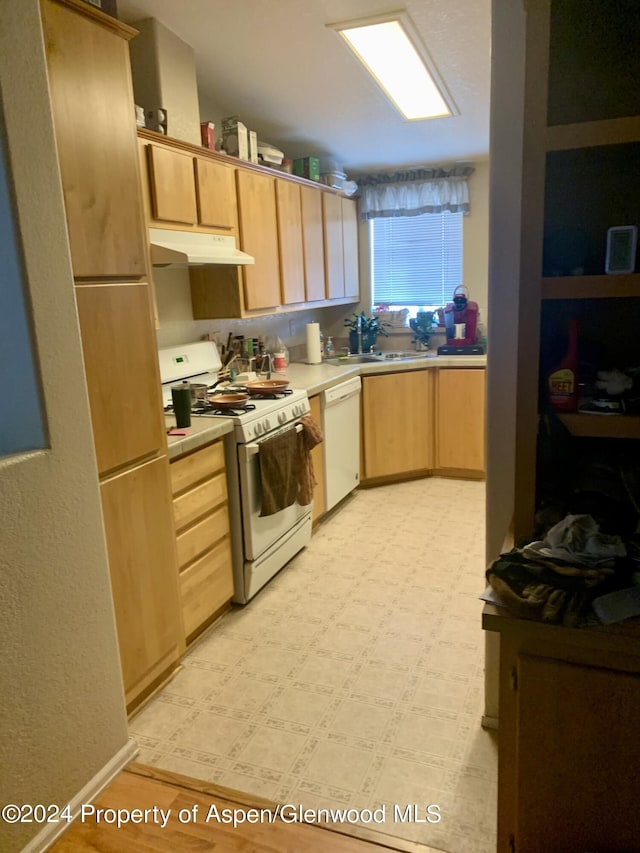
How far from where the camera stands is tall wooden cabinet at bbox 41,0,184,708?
174 centimetres

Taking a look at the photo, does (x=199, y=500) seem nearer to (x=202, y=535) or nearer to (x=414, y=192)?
(x=202, y=535)

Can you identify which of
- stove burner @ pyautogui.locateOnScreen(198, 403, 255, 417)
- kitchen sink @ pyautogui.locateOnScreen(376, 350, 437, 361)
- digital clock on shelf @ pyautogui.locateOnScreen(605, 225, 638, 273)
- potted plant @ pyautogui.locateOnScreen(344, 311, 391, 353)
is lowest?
stove burner @ pyautogui.locateOnScreen(198, 403, 255, 417)

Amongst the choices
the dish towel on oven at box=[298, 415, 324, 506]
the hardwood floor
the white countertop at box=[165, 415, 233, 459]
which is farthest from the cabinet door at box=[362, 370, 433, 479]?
the hardwood floor

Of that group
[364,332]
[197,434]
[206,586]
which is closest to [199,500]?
[197,434]

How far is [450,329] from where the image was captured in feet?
15.0

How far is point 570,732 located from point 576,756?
5cm

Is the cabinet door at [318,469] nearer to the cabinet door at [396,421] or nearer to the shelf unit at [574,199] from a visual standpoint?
the cabinet door at [396,421]

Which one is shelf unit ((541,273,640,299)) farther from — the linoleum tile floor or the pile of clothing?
the linoleum tile floor

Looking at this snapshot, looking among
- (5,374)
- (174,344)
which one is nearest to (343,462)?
(174,344)

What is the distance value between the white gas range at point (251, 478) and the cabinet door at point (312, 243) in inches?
46.5

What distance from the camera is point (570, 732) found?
1.18 meters

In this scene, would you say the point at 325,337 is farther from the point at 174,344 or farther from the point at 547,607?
the point at 547,607

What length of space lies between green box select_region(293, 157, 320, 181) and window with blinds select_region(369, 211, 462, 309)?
940 mm

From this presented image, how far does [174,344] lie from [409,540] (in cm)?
174
